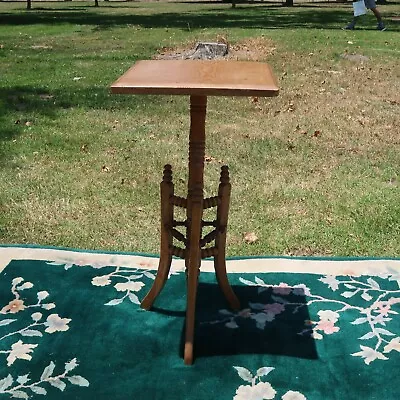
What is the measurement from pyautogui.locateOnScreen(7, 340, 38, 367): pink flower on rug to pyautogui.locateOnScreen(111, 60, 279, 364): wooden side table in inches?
A: 24.7

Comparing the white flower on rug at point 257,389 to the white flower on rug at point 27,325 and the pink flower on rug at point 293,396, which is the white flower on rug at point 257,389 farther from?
the white flower on rug at point 27,325

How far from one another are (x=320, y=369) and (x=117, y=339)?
3.12 ft

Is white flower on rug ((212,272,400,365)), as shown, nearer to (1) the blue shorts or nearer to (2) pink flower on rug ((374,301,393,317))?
→ (2) pink flower on rug ((374,301,393,317))

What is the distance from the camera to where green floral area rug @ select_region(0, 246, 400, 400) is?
266 centimetres

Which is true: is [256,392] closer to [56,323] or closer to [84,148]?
[56,323]

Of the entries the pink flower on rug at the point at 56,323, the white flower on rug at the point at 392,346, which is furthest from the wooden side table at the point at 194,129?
the white flower on rug at the point at 392,346

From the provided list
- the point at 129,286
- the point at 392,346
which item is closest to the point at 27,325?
the point at 129,286

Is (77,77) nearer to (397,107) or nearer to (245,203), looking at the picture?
(397,107)

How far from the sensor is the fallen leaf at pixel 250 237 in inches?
160

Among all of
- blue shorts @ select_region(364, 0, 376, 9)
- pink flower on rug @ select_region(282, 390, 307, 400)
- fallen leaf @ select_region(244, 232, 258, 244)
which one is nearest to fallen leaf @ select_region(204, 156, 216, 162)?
fallen leaf @ select_region(244, 232, 258, 244)

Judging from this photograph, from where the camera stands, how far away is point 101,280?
3.52m

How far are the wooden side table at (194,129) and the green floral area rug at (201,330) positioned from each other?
0.15 meters

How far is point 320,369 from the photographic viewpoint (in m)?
2.78

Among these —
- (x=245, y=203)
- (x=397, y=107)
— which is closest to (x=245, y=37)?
(x=397, y=107)
